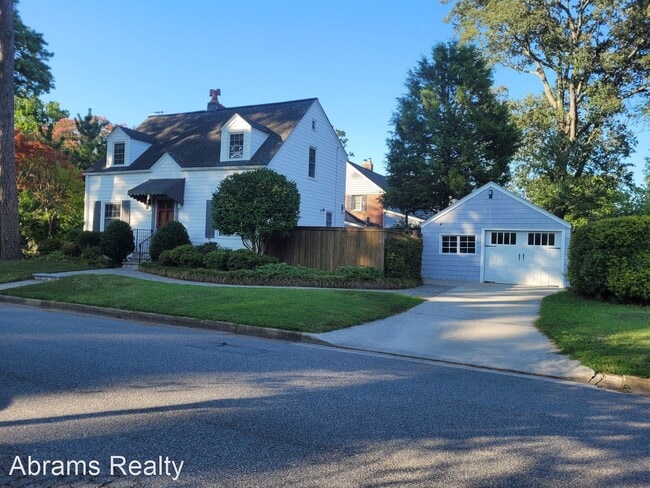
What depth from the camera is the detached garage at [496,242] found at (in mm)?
19422

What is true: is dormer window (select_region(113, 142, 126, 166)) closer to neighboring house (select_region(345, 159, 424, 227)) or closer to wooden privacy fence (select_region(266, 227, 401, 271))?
wooden privacy fence (select_region(266, 227, 401, 271))

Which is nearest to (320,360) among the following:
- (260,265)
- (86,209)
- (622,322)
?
(622,322)

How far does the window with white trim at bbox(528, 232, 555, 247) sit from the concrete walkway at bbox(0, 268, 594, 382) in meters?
6.28

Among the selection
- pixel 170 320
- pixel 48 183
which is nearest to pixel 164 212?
pixel 48 183

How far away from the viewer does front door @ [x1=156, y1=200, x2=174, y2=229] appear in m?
23.4

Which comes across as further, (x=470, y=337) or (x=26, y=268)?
(x=26, y=268)

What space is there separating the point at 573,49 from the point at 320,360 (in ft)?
89.0

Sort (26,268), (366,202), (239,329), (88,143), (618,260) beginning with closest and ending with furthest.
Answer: (239,329) < (618,260) < (26,268) < (88,143) < (366,202)

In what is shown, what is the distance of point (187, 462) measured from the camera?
3660mm

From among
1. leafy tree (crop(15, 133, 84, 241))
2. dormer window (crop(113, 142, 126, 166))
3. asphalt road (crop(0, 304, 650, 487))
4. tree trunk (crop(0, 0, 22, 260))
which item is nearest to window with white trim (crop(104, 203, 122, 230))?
dormer window (crop(113, 142, 126, 166))

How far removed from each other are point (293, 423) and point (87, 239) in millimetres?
20715

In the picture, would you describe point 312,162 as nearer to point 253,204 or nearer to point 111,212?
point 253,204

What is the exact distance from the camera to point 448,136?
26766 millimetres

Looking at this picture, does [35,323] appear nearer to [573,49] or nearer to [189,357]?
[189,357]
